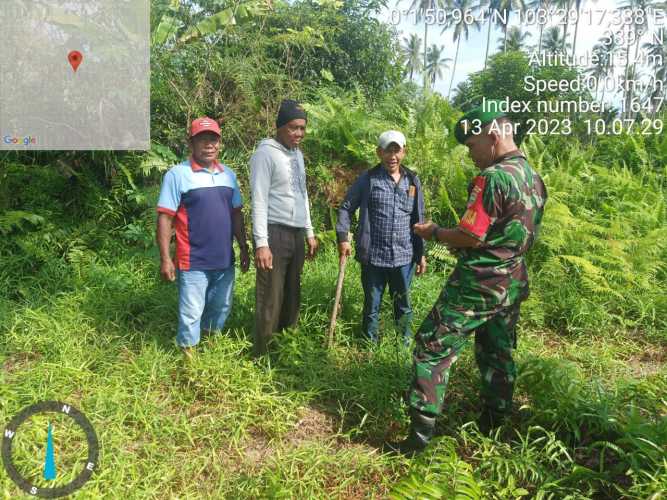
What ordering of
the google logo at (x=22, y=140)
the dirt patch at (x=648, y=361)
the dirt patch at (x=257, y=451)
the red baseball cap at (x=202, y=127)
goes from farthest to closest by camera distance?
1. the google logo at (x=22, y=140)
2. the dirt patch at (x=648, y=361)
3. the red baseball cap at (x=202, y=127)
4. the dirt patch at (x=257, y=451)

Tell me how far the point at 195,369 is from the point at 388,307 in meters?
1.82

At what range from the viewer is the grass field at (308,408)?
8.22 ft

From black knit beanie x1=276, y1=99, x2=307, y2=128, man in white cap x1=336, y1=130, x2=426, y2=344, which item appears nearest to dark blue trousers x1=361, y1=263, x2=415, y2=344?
man in white cap x1=336, y1=130, x2=426, y2=344

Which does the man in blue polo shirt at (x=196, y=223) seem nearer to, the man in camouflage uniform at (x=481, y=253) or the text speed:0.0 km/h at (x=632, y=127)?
the man in camouflage uniform at (x=481, y=253)

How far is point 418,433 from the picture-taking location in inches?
106

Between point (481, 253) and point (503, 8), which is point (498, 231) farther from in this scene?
point (503, 8)

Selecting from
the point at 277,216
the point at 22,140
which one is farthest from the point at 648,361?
the point at 22,140

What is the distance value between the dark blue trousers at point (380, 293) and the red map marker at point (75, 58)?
4.32 m

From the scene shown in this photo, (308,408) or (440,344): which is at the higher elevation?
(440,344)

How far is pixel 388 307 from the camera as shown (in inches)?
175

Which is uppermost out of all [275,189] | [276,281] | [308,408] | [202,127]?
[202,127]

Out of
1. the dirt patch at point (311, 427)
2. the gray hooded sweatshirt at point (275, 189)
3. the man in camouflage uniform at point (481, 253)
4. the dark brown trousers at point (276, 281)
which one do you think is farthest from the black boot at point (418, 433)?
the gray hooded sweatshirt at point (275, 189)

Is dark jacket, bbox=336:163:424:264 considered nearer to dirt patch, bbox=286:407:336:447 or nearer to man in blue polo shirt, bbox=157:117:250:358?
man in blue polo shirt, bbox=157:117:250:358

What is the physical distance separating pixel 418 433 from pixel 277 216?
68.0 inches
